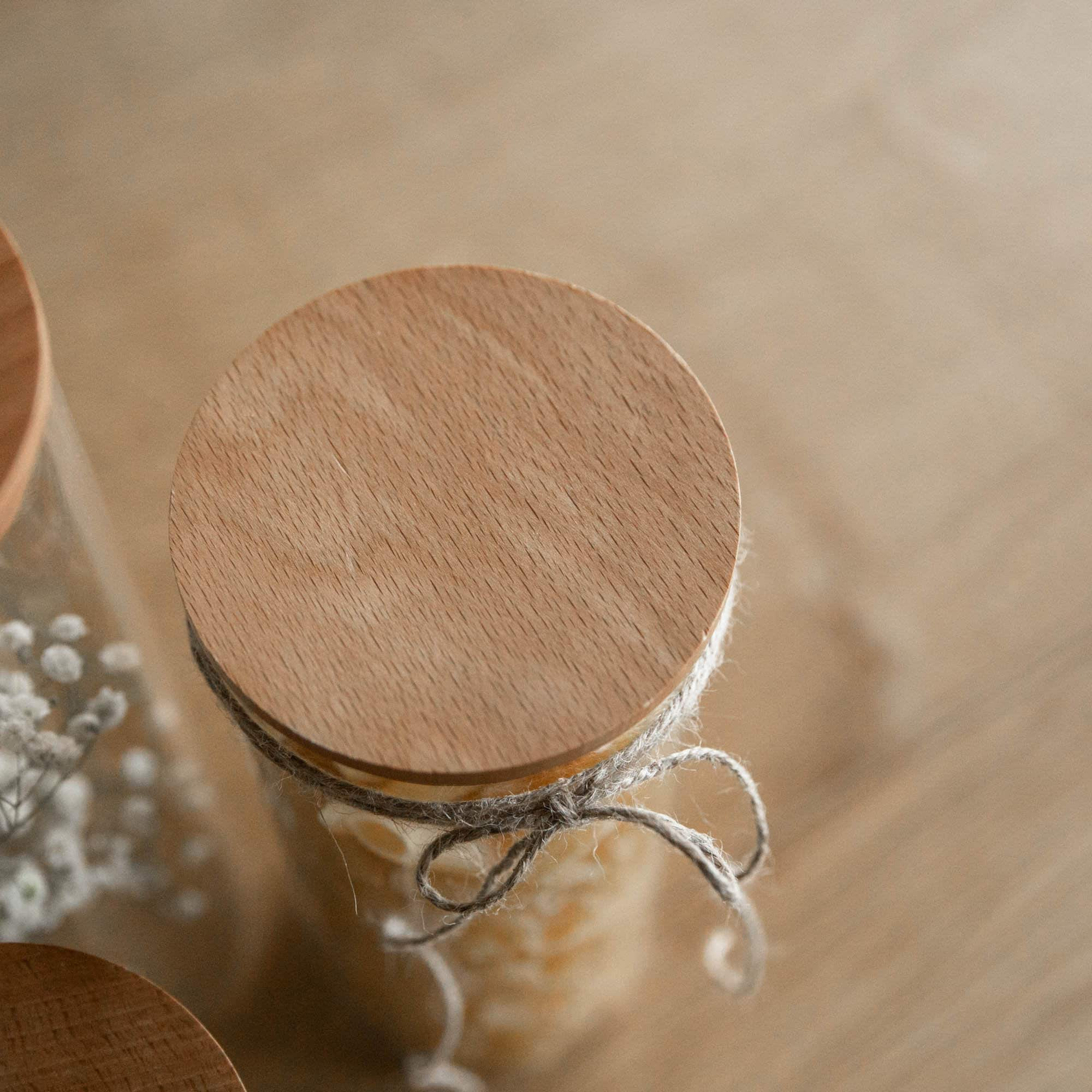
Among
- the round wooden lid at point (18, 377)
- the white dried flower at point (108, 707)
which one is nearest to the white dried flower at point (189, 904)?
the white dried flower at point (108, 707)

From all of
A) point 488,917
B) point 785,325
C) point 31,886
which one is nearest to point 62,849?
point 31,886

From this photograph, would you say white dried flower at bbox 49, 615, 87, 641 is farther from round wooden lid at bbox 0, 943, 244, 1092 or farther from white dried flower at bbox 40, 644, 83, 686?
round wooden lid at bbox 0, 943, 244, 1092

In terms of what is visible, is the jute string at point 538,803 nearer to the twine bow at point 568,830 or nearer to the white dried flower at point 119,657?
the twine bow at point 568,830

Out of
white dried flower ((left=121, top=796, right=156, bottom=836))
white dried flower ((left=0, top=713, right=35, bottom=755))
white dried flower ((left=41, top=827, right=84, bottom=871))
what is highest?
white dried flower ((left=0, top=713, right=35, bottom=755))

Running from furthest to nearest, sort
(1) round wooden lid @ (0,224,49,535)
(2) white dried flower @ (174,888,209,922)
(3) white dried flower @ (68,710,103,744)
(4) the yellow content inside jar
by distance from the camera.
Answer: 1. (2) white dried flower @ (174,888,209,922)
2. (3) white dried flower @ (68,710,103,744)
3. (4) the yellow content inside jar
4. (1) round wooden lid @ (0,224,49,535)

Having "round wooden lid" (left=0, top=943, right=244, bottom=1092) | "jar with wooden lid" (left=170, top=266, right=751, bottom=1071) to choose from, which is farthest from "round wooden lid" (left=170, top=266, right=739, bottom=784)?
"round wooden lid" (left=0, top=943, right=244, bottom=1092)

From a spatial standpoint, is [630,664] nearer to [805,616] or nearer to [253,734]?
[253,734]
